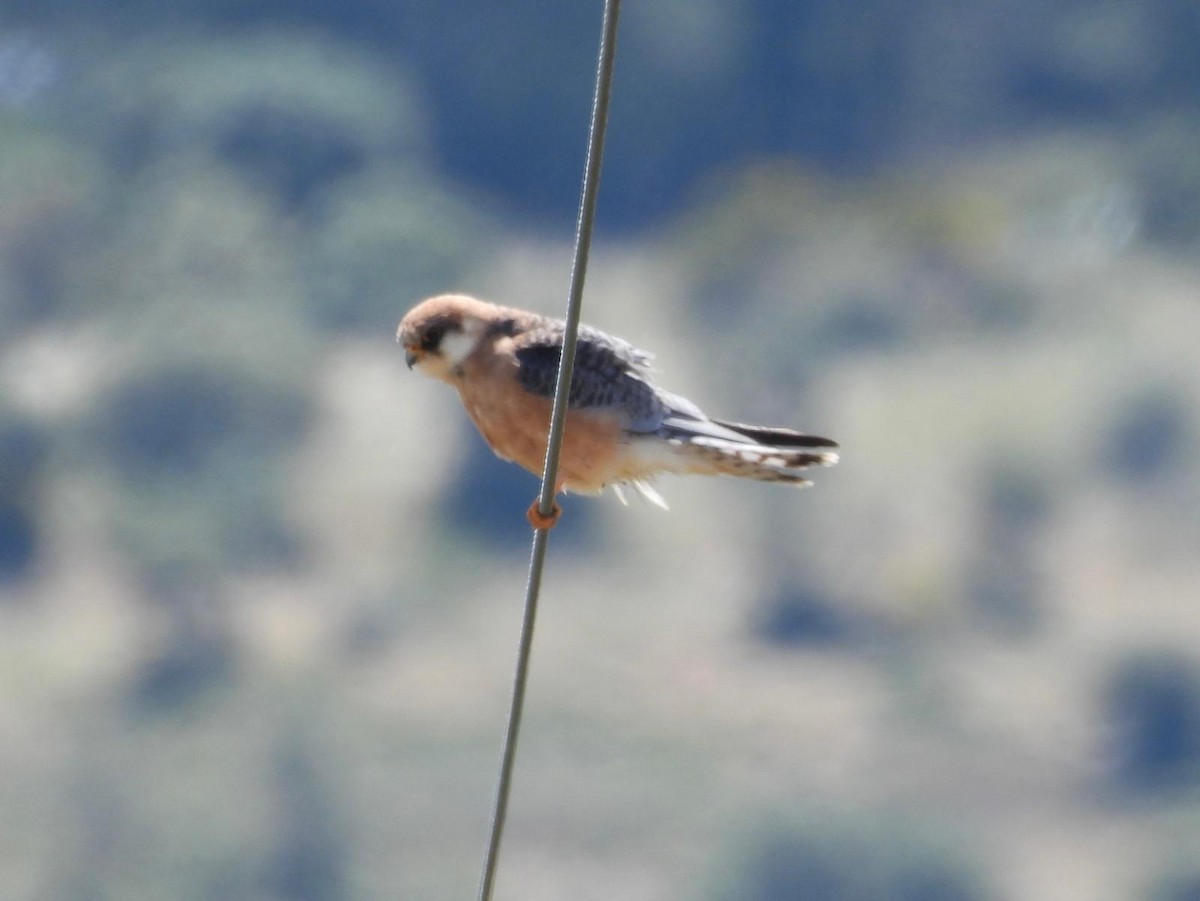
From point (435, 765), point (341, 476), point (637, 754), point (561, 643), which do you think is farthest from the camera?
point (341, 476)

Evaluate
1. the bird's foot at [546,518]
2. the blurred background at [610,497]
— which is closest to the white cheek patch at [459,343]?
the bird's foot at [546,518]

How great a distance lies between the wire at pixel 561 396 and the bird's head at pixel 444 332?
4.69 feet

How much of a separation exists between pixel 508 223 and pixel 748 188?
21.9 ft

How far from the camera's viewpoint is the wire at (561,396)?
2209 millimetres

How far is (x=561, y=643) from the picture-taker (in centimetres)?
2322

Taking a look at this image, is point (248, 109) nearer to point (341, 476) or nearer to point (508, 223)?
point (508, 223)

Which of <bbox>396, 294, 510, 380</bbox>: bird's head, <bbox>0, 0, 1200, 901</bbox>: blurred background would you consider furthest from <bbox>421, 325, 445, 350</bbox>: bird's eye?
<bbox>0, 0, 1200, 901</bbox>: blurred background

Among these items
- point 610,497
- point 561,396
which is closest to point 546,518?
point 561,396

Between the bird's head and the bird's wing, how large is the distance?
105mm

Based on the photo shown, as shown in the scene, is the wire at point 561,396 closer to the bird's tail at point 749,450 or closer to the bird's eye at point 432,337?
the bird's tail at point 749,450

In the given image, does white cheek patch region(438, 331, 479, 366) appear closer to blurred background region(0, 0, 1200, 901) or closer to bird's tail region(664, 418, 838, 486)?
bird's tail region(664, 418, 838, 486)

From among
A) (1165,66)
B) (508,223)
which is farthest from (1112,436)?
(1165,66)

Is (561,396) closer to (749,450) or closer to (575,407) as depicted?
(749,450)

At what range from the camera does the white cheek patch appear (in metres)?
4.23
